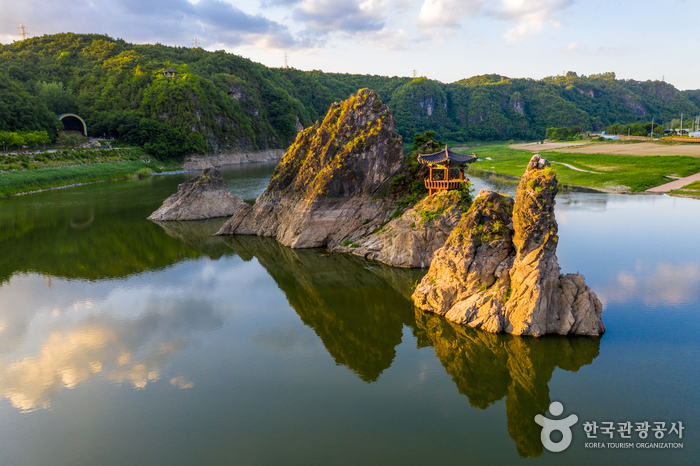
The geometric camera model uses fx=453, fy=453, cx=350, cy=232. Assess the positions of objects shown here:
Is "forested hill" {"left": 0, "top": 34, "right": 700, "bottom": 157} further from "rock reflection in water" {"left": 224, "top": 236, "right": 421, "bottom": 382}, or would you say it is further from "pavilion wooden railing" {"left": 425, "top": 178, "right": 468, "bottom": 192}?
"pavilion wooden railing" {"left": 425, "top": 178, "right": 468, "bottom": 192}

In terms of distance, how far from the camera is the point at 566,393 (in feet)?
60.7

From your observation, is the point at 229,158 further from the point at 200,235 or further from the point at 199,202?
the point at 200,235

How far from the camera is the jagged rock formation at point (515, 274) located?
73.1 feet

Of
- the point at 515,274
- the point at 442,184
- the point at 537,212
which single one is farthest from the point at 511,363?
the point at 442,184

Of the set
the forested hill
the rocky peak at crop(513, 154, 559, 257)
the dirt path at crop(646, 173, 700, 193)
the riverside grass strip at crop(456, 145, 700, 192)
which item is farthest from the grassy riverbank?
the dirt path at crop(646, 173, 700, 193)

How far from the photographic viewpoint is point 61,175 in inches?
3349

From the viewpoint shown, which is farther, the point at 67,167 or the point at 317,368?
the point at 67,167

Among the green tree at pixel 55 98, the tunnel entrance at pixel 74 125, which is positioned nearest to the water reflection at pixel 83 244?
the tunnel entrance at pixel 74 125

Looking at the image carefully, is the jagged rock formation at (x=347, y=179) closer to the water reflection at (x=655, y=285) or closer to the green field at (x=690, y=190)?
the water reflection at (x=655, y=285)

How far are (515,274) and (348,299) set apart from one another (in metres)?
11.0

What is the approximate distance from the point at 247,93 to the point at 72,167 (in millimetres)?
97954

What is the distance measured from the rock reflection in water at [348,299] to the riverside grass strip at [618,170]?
131ft

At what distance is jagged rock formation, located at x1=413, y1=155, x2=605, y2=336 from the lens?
2228cm

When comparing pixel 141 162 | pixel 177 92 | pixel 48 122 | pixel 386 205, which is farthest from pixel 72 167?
pixel 386 205
